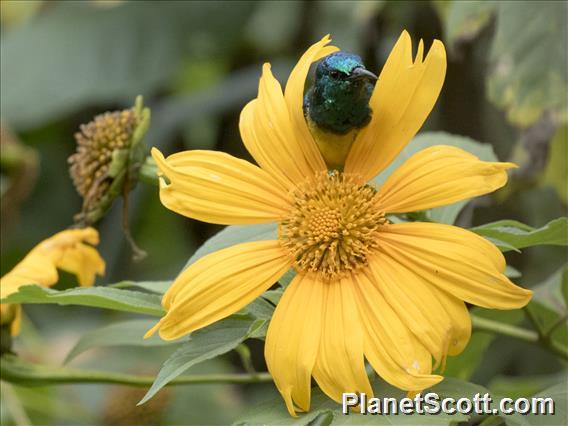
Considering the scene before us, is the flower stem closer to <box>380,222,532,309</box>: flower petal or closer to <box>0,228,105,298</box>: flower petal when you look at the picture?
<box>0,228,105,298</box>: flower petal

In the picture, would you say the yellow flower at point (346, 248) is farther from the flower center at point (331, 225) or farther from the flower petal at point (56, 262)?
the flower petal at point (56, 262)

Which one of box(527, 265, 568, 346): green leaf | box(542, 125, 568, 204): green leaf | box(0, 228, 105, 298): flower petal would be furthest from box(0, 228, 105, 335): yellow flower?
box(542, 125, 568, 204): green leaf

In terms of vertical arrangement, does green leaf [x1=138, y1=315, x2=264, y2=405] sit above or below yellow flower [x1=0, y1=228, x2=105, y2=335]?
below

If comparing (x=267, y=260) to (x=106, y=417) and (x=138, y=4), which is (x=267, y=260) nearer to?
(x=106, y=417)

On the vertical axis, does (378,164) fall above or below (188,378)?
above

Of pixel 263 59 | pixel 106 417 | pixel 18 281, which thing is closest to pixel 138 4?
pixel 263 59

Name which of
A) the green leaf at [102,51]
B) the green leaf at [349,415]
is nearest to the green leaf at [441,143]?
the green leaf at [349,415]

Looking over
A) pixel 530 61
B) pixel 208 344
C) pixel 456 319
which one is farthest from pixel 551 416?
pixel 530 61
